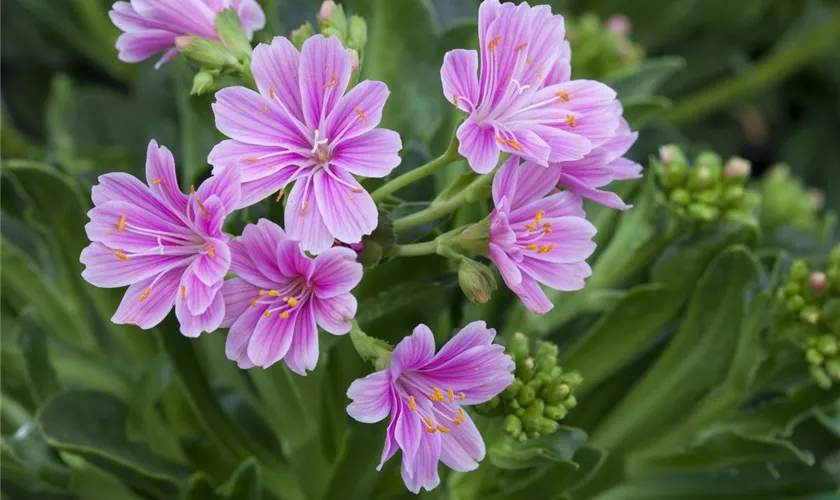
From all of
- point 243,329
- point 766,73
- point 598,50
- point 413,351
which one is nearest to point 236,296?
point 243,329

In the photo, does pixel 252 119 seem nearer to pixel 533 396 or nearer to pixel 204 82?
pixel 204 82

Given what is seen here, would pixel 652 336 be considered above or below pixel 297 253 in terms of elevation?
below

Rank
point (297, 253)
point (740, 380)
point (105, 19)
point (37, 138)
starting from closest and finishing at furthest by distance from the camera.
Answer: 1. point (297, 253)
2. point (740, 380)
3. point (105, 19)
4. point (37, 138)

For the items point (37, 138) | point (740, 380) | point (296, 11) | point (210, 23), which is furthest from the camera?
point (37, 138)

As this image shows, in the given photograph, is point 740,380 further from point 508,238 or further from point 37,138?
point 37,138

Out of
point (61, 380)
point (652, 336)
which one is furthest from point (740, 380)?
point (61, 380)

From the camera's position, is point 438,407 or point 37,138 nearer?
point 438,407

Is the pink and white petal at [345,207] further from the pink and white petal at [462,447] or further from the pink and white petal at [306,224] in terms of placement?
the pink and white petal at [462,447]
